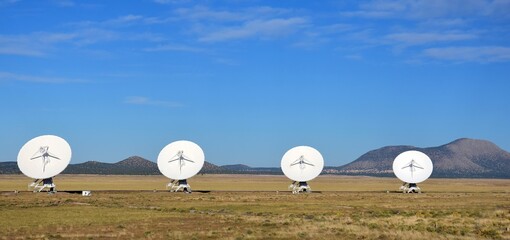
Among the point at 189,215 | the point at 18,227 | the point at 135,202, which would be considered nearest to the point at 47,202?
the point at 135,202

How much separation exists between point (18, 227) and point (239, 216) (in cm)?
A: 1858

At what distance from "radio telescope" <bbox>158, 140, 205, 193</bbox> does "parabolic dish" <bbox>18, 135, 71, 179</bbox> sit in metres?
14.2

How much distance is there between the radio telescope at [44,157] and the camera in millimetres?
86062

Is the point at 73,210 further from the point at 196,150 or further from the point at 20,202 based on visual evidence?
the point at 196,150

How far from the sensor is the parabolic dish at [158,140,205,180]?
94938mm

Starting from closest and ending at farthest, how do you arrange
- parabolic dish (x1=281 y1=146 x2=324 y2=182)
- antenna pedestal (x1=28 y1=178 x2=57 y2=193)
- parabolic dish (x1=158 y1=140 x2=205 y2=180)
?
antenna pedestal (x1=28 y1=178 x2=57 y2=193), parabolic dish (x1=158 y1=140 x2=205 y2=180), parabolic dish (x1=281 y1=146 x2=324 y2=182)

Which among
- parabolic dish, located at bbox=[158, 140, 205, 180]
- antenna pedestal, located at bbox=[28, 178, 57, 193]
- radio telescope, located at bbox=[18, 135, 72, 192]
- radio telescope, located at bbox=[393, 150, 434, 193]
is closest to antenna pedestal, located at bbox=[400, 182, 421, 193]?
radio telescope, located at bbox=[393, 150, 434, 193]

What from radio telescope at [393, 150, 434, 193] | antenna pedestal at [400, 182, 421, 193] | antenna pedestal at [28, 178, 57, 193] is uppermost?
radio telescope at [393, 150, 434, 193]

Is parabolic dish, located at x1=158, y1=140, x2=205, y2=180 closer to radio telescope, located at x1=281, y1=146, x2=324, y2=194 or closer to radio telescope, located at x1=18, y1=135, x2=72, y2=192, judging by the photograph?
radio telescope, located at x1=281, y1=146, x2=324, y2=194

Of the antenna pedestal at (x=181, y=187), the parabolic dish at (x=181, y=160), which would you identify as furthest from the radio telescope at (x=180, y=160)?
the antenna pedestal at (x=181, y=187)

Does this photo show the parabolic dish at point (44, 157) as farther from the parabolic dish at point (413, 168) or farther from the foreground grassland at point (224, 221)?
the parabolic dish at point (413, 168)

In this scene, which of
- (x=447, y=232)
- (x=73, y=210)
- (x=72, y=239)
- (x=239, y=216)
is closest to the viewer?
(x=72, y=239)

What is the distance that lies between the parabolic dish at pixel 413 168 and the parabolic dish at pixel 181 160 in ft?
109

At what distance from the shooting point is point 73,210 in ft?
204
